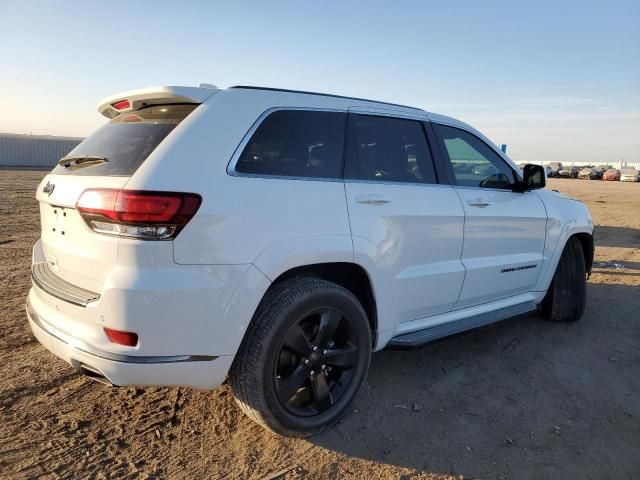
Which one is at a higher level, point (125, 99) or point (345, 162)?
point (125, 99)

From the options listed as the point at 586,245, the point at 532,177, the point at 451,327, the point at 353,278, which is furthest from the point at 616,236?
the point at 353,278

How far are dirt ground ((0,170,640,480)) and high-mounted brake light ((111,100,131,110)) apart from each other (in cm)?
184

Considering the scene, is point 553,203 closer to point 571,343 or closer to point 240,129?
point 571,343

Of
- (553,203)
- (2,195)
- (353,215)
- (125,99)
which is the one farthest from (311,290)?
(2,195)

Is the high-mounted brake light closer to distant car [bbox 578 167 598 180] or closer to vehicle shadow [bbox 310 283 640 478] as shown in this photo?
vehicle shadow [bbox 310 283 640 478]

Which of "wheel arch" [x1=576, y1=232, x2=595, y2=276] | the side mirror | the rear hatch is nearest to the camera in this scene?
the rear hatch

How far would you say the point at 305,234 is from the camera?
9.23 feet

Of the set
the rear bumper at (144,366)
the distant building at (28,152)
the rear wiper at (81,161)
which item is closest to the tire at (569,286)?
the rear bumper at (144,366)

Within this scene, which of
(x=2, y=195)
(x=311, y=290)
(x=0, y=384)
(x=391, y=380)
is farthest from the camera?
(x=2, y=195)

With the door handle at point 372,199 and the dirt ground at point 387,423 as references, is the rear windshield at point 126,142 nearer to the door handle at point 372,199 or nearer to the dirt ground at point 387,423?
the door handle at point 372,199

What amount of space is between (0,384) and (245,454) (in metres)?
1.80

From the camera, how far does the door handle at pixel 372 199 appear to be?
314cm

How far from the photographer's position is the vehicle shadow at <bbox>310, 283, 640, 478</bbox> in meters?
2.88

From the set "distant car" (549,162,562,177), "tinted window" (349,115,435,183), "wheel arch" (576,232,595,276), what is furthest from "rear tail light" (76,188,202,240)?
"distant car" (549,162,562,177)
